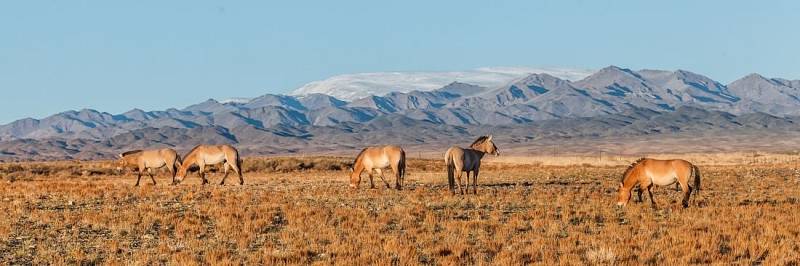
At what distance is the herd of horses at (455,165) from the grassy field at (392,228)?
0.69m

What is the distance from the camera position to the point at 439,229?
18328 mm

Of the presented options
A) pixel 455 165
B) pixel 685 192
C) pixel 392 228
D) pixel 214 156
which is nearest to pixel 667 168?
pixel 685 192

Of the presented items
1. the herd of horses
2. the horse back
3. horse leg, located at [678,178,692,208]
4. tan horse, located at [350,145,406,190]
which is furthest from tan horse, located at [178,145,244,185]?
horse leg, located at [678,178,692,208]

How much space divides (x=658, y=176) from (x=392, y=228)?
773 centimetres

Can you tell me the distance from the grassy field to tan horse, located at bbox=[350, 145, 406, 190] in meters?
3.00

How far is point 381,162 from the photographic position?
3053 centimetres

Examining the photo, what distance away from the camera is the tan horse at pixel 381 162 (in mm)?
29891

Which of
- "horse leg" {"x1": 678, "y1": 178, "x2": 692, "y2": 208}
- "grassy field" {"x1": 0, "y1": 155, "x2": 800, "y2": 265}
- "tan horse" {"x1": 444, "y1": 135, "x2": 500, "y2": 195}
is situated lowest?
"grassy field" {"x1": 0, "y1": 155, "x2": 800, "y2": 265}

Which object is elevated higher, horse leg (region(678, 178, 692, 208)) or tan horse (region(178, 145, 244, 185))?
tan horse (region(178, 145, 244, 185))

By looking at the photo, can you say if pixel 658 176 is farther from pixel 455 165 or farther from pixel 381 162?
pixel 381 162

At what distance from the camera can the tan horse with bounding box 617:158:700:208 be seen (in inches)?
861

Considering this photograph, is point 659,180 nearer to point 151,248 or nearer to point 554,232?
point 554,232

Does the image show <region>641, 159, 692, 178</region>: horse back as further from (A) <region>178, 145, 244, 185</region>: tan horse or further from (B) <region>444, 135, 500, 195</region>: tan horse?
(A) <region>178, 145, 244, 185</region>: tan horse

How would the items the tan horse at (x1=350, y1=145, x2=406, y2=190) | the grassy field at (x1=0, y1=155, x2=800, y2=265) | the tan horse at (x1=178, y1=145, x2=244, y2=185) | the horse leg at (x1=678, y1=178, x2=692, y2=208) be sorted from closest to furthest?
the grassy field at (x1=0, y1=155, x2=800, y2=265) < the horse leg at (x1=678, y1=178, x2=692, y2=208) < the tan horse at (x1=350, y1=145, x2=406, y2=190) < the tan horse at (x1=178, y1=145, x2=244, y2=185)
